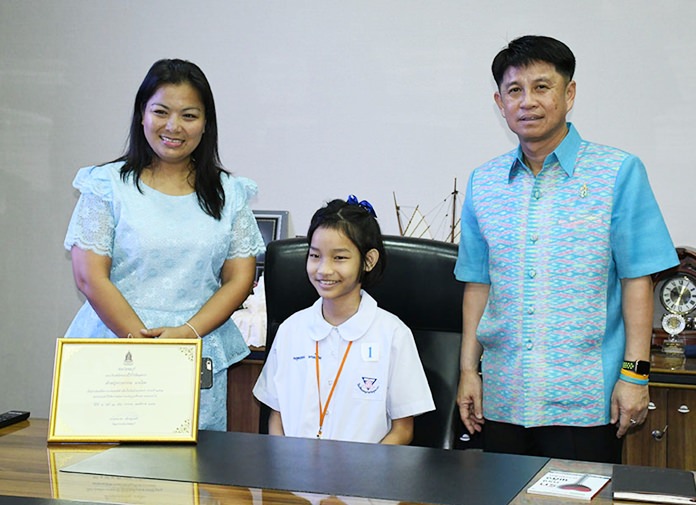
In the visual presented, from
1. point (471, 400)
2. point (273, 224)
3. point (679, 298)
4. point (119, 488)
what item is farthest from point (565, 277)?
point (273, 224)

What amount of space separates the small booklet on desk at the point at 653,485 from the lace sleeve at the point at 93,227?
1.18 meters

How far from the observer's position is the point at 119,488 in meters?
1.36

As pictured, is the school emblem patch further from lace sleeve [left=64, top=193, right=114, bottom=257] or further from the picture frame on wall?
the picture frame on wall

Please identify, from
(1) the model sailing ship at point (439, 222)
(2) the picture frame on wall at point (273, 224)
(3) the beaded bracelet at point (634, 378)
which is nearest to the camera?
(3) the beaded bracelet at point (634, 378)

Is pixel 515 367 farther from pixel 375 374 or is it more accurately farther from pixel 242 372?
pixel 242 372

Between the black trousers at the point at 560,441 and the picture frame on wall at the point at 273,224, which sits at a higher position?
the picture frame on wall at the point at 273,224

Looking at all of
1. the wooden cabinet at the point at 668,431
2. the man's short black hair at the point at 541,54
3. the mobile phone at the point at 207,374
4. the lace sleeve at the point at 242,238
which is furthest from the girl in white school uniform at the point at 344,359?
the wooden cabinet at the point at 668,431

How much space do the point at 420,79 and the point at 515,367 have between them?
5.08 feet

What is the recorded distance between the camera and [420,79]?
10.5 feet

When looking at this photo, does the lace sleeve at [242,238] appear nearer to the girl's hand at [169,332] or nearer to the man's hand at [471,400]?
the girl's hand at [169,332]

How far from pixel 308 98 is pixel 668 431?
5.53ft

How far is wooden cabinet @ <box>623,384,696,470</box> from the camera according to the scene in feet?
8.22

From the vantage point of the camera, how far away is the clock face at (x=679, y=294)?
2795mm

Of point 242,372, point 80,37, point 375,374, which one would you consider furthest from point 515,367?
point 80,37
